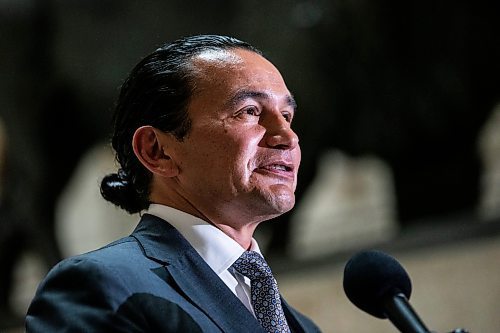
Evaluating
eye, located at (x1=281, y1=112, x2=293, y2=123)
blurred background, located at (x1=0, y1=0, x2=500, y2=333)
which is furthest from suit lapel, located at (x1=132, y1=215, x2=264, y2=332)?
blurred background, located at (x1=0, y1=0, x2=500, y2=333)

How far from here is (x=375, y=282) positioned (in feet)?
3.59

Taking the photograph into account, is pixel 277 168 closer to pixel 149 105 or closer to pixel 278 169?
pixel 278 169

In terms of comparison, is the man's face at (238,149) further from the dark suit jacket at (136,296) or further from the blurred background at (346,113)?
the blurred background at (346,113)

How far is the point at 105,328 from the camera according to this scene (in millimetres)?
1033

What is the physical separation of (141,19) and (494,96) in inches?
60.4

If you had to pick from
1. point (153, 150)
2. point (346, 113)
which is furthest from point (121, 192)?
point (346, 113)

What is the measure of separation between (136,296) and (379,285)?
258 millimetres

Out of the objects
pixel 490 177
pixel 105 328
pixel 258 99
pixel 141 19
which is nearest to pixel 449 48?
pixel 490 177

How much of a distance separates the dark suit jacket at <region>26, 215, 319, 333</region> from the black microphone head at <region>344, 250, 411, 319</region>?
12 centimetres

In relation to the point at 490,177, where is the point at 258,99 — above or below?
above

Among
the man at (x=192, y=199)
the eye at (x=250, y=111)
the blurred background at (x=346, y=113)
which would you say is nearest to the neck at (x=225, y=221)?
the man at (x=192, y=199)

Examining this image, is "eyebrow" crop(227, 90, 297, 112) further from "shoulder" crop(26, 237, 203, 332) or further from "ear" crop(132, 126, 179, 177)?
"shoulder" crop(26, 237, 203, 332)

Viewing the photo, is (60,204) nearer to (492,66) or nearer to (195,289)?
(492,66)

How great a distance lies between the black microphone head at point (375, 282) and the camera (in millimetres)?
1085
